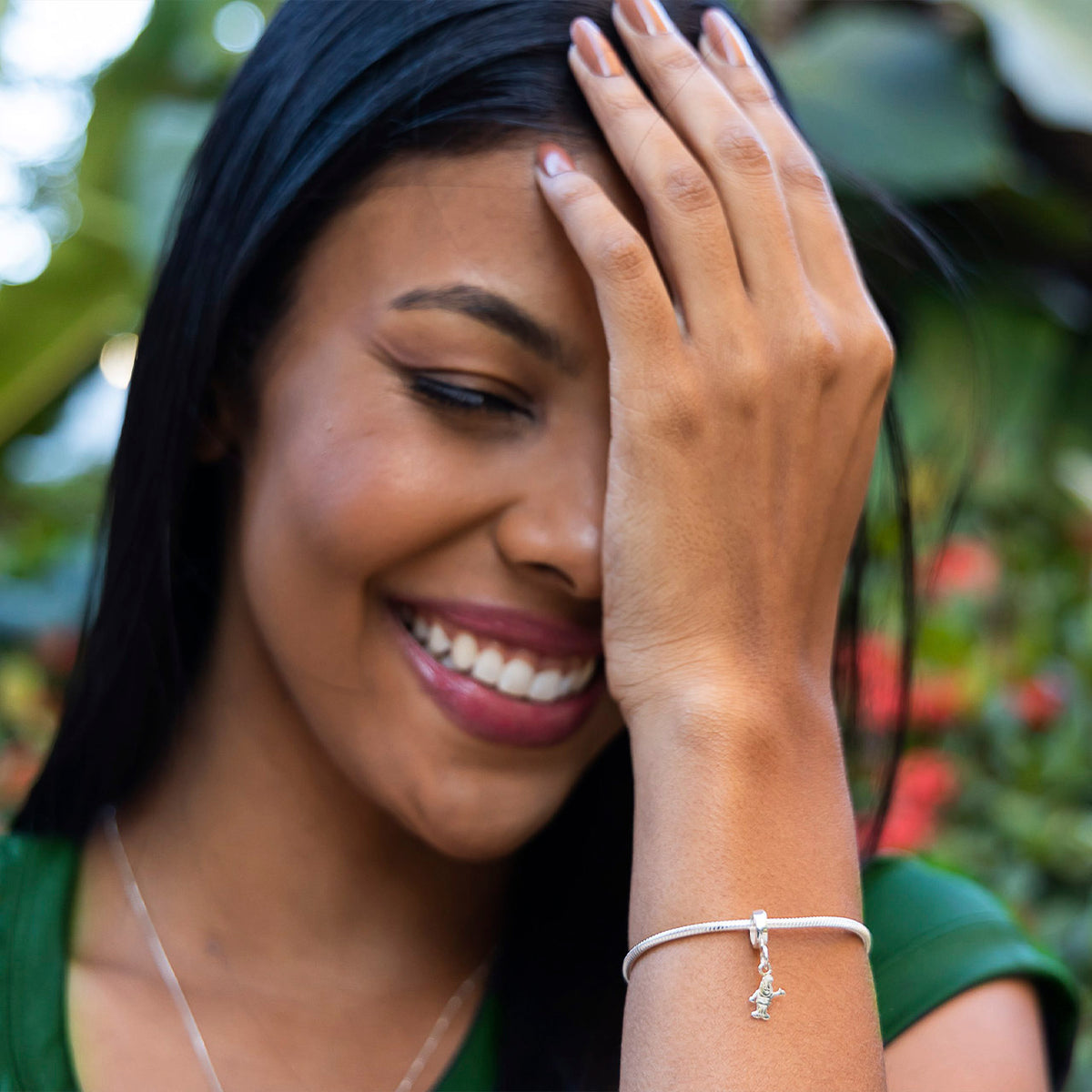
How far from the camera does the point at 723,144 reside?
1.49m

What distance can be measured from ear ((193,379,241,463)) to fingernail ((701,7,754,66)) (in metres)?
0.80

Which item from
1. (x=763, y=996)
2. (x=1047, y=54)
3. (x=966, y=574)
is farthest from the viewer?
(x=1047, y=54)

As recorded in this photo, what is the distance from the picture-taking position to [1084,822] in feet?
7.72

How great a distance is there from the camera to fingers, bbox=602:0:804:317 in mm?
1477

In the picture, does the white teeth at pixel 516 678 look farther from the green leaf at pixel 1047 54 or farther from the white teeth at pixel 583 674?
the green leaf at pixel 1047 54

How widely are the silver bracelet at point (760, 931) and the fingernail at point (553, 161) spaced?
0.86m

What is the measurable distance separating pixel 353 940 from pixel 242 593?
0.52 meters

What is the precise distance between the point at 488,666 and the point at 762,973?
492mm

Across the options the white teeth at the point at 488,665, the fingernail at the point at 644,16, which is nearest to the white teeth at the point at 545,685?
the white teeth at the point at 488,665

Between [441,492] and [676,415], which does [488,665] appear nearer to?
[441,492]

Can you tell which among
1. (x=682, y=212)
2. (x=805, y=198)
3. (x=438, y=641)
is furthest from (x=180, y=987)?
(x=805, y=198)

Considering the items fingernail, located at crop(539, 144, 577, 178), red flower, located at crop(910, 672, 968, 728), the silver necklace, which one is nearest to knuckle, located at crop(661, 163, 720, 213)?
fingernail, located at crop(539, 144, 577, 178)

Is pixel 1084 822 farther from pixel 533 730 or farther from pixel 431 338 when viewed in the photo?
pixel 431 338

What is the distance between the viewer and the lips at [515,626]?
5.06ft
